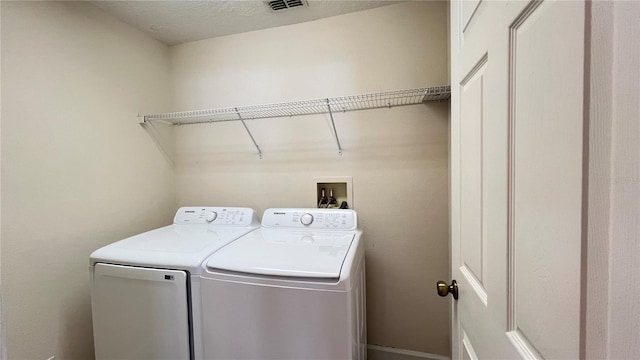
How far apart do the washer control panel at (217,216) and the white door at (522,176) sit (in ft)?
4.33

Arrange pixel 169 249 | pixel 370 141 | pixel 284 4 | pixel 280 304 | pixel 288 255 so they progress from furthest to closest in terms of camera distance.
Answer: pixel 370 141
pixel 284 4
pixel 169 249
pixel 288 255
pixel 280 304

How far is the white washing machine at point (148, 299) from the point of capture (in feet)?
3.52

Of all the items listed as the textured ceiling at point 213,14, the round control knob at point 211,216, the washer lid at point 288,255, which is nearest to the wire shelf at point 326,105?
the textured ceiling at point 213,14

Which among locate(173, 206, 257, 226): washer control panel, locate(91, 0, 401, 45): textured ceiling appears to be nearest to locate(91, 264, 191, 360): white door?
locate(173, 206, 257, 226): washer control panel

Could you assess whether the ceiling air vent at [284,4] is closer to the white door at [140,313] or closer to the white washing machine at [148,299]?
the white washing machine at [148,299]

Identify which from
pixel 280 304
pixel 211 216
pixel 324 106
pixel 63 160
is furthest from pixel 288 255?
pixel 63 160

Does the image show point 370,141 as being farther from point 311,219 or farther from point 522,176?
point 522,176

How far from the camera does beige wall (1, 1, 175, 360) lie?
112 centimetres

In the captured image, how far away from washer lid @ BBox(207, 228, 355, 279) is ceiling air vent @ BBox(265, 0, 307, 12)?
142cm

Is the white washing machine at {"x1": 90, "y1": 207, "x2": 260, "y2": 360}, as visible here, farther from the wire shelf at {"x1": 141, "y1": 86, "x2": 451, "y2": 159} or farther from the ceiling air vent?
the ceiling air vent

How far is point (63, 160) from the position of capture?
4.26 feet

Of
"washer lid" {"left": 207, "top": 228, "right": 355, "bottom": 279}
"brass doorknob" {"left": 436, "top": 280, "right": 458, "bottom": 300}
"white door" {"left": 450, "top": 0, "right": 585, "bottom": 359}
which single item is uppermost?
"white door" {"left": 450, "top": 0, "right": 585, "bottom": 359}

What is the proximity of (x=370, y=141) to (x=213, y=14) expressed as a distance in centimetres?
133

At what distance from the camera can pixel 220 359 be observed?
3.41 ft
